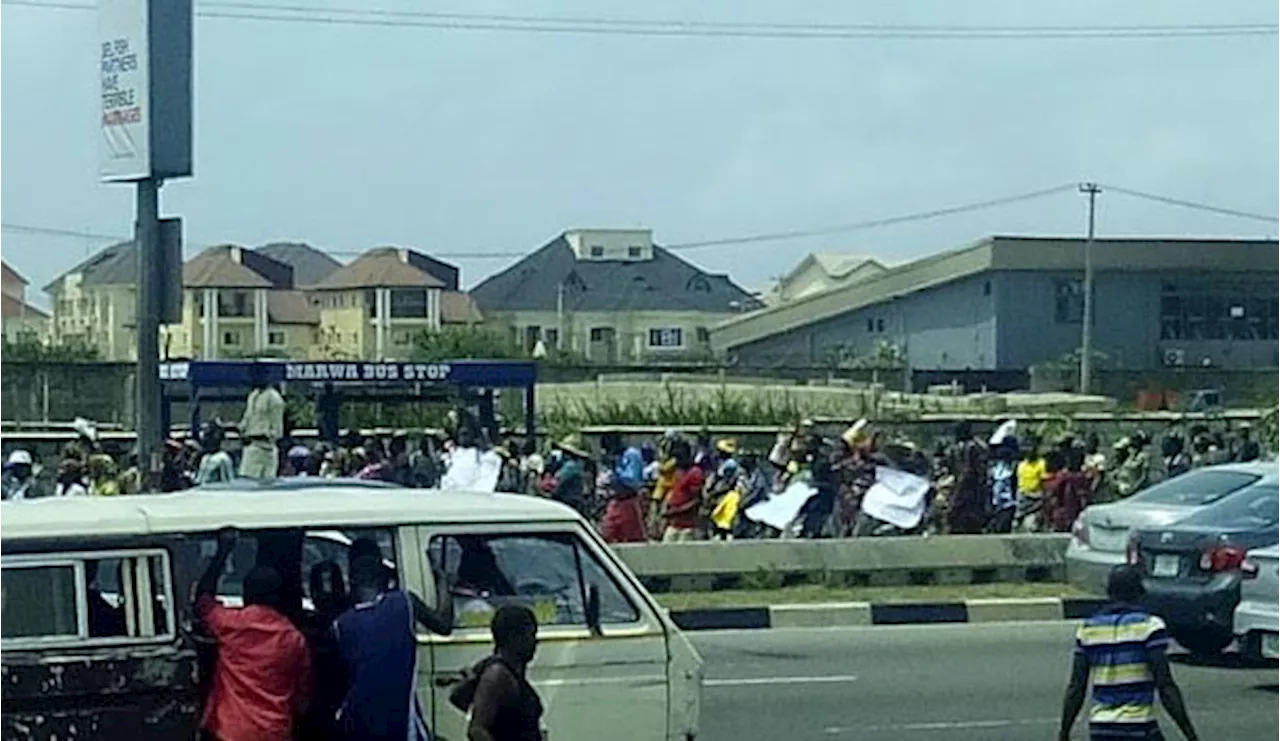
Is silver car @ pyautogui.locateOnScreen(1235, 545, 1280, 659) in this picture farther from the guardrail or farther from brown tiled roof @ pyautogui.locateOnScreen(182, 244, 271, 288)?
brown tiled roof @ pyautogui.locateOnScreen(182, 244, 271, 288)

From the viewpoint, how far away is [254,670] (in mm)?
8008

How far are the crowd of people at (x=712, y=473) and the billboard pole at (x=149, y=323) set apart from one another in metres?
0.26

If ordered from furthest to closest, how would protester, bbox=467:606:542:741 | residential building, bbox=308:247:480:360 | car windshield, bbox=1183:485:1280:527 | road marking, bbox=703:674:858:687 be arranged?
residential building, bbox=308:247:480:360
car windshield, bbox=1183:485:1280:527
road marking, bbox=703:674:858:687
protester, bbox=467:606:542:741

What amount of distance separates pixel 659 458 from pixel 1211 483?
27.2 feet

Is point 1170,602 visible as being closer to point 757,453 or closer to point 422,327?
point 757,453

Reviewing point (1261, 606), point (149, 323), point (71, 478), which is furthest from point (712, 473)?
point (1261, 606)

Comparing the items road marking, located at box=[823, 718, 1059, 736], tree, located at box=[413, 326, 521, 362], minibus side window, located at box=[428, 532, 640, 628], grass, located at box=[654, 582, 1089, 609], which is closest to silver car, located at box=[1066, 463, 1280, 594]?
grass, located at box=[654, 582, 1089, 609]

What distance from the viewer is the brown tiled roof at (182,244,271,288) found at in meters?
91.1

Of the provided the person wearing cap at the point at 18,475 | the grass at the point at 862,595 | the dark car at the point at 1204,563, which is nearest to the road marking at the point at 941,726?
the dark car at the point at 1204,563

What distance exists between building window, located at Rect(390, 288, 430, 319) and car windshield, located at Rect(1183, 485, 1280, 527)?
7729 cm

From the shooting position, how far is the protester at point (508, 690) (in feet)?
26.4

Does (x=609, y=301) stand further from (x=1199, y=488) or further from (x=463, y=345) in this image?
(x=1199, y=488)

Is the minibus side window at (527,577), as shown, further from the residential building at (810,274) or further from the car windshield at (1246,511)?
the residential building at (810,274)

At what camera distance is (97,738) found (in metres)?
7.94
